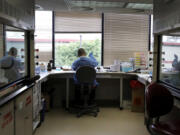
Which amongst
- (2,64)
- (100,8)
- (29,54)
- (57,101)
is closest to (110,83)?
(57,101)

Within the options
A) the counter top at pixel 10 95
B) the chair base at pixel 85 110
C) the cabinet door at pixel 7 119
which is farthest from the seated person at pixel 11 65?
the chair base at pixel 85 110

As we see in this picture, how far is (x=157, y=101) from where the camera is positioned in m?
2.05

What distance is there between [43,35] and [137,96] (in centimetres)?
273

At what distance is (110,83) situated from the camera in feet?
16.0

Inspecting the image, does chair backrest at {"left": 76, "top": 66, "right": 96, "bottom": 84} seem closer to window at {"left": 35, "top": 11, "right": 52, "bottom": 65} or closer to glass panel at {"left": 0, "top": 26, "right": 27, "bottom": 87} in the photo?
glass panel at {"left": 0, "top": 26, "right": 27, "bottom": 87}

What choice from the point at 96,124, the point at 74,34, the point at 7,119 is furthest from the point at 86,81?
the point at 7,119

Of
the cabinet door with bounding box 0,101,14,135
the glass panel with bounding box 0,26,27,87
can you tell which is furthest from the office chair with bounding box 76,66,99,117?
the cabinet door with bounding box 0,101,14,135

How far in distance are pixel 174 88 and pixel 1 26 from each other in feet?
7.32

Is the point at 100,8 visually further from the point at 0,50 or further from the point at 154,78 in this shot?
the point at 0,50

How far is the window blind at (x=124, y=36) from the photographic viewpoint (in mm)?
4855

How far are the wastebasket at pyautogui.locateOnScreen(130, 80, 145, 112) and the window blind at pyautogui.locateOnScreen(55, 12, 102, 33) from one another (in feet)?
5.64

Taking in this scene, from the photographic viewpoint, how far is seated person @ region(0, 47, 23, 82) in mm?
2255

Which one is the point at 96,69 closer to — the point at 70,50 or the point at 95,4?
the point at 70,50

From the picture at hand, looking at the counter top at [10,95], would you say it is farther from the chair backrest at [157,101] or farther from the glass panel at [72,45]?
the glass panel at [72,45]
